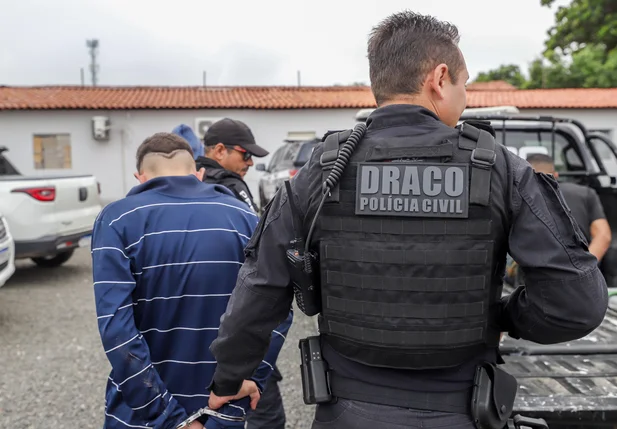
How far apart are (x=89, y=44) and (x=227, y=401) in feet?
178

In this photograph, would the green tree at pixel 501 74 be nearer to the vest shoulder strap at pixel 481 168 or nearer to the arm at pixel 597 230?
the arm at pixel 597 230

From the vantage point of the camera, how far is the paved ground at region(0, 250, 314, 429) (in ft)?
12.4

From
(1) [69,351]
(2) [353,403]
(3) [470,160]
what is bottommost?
(1) [69,351]

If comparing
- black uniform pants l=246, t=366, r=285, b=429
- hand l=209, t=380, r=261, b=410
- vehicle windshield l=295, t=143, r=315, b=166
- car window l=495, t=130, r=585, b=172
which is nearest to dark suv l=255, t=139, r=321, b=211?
vehicle windshield l=295, t=143, r=315, b=166

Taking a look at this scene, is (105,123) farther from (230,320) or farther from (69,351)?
(230,320)

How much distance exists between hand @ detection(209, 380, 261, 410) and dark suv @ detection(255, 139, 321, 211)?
822 centimetres

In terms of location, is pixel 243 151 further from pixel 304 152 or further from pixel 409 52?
pixel 304 152

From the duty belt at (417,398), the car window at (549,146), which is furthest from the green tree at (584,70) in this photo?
the duty belt at (417,398)

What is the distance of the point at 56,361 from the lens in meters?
4.75

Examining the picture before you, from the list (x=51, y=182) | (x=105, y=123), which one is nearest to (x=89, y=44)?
(x=105, y=123)

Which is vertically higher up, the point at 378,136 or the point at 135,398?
the point at 378,136

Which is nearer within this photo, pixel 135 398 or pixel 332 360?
pixel 332 360

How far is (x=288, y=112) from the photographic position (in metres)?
19.7

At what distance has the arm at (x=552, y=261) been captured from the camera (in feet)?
4.57
